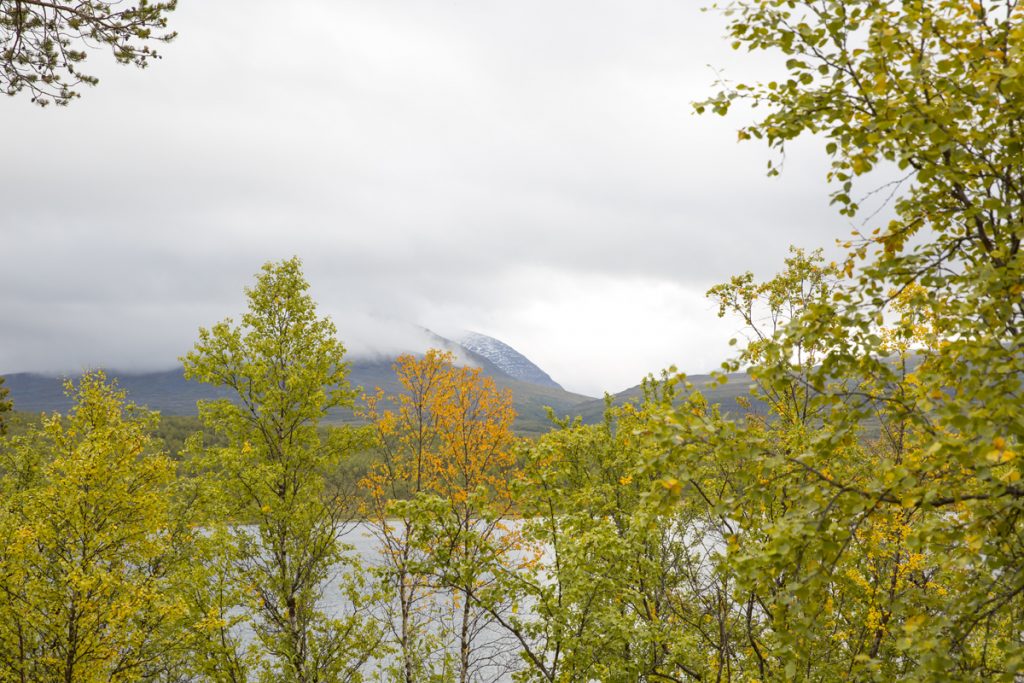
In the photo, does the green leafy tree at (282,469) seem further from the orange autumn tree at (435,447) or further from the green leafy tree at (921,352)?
the green leafy tree at (921,352)

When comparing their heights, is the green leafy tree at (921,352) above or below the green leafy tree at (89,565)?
above

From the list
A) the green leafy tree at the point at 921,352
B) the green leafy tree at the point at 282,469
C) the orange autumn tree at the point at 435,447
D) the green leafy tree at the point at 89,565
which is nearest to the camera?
the green leafy tree at the point at 921,352

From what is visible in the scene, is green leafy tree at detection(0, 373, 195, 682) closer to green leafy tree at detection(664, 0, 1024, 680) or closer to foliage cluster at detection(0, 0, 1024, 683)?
foliage cluster at detection(0, 0, 1024, 683)

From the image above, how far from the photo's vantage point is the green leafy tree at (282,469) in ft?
47.1

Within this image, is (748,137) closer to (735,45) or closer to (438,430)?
(735,45)

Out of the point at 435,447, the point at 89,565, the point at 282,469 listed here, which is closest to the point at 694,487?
the point at 282,469

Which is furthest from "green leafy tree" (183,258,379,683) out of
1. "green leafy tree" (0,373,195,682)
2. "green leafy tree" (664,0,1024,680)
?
"green leafy tree" (664,0,1024,680)

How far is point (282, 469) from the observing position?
1483 centimetres

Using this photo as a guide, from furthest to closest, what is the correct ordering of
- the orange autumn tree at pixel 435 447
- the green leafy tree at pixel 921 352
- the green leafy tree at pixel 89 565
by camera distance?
the orange autumn tree at pixel 435 447 → the green leafy tree at pixel 89 565 → the green leafy tree at pixel 921 352

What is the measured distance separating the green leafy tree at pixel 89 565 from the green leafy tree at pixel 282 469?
1.43m

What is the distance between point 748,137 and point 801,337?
6.13ft

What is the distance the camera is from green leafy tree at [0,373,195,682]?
12594 millimetres

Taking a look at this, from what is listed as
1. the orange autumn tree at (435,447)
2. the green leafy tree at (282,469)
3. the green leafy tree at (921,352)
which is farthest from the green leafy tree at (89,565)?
the green leafy tree at (921,352)

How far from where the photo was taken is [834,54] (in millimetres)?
5055
